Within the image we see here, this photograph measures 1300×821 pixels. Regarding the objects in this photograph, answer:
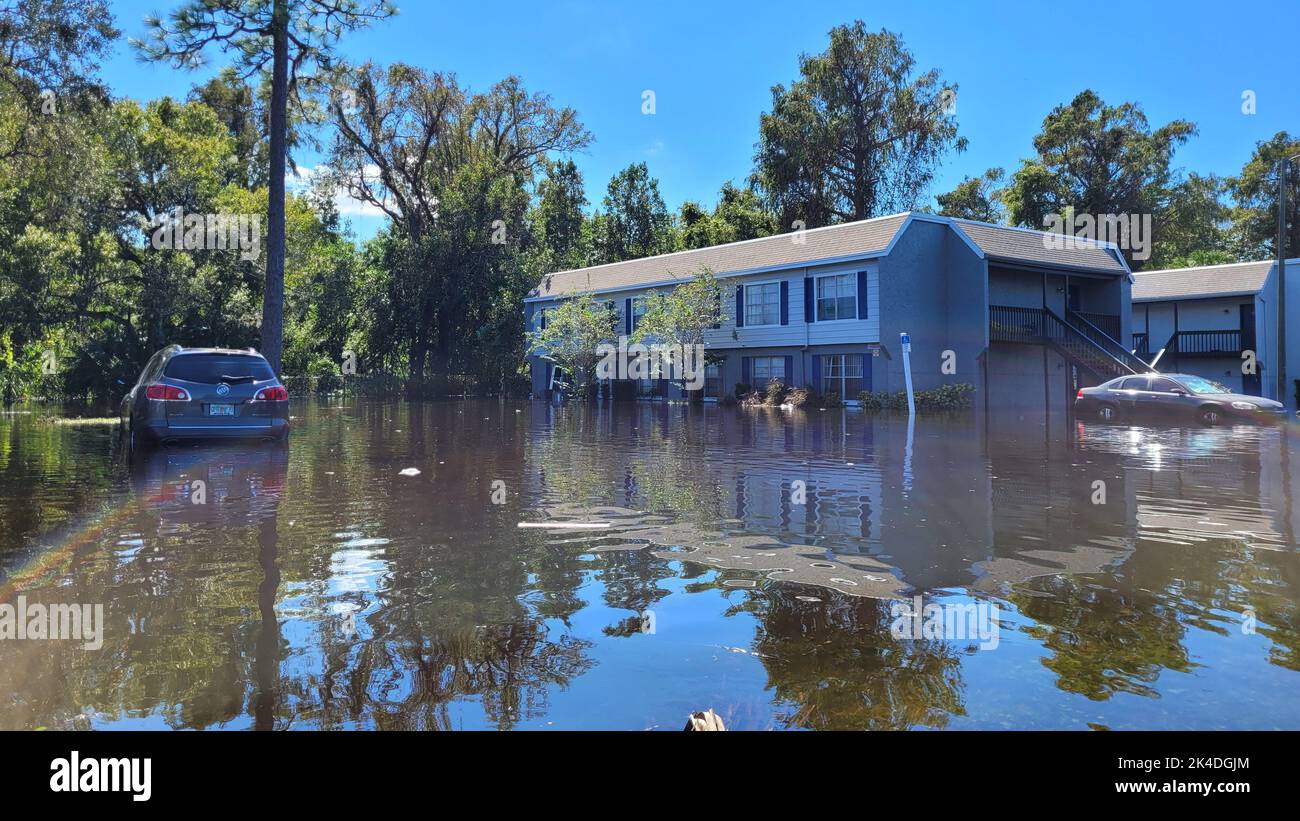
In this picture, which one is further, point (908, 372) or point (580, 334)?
point (580, 334)

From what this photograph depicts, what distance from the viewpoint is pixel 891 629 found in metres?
5.07

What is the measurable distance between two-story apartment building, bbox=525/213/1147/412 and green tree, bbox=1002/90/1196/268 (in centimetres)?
1792

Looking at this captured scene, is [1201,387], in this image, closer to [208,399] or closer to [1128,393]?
[1128,393]

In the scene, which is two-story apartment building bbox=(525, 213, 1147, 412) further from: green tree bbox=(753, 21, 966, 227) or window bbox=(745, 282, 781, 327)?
green tree bbox=(753, 21, 966, 227)

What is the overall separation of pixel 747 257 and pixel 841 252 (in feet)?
16.7

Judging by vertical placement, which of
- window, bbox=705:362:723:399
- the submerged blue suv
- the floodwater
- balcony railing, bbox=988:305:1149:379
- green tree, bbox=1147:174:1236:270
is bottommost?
the floodwater

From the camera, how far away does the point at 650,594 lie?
5.90 metres

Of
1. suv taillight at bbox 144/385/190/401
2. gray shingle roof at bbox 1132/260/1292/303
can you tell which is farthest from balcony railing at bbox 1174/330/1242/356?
suv taillight at bbox 144/385/190/401

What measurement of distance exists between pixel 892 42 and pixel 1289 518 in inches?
1803

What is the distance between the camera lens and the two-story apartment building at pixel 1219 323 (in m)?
35.3

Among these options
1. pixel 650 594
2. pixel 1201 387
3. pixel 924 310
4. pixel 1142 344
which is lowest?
pixel 650 594

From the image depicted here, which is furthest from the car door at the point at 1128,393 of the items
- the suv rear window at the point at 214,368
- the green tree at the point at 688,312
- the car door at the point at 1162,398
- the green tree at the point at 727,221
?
the green tree at the point at 727,221

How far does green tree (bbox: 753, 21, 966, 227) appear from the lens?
49.0m

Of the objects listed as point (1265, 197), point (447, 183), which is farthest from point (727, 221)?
point (1265, 197)
